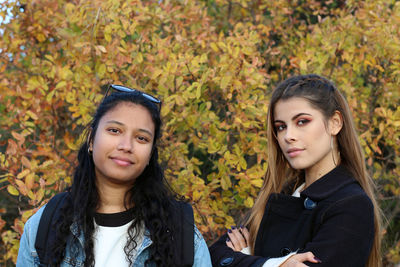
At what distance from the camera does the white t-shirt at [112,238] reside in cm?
194

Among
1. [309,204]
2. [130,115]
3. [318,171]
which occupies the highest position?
[130,115]

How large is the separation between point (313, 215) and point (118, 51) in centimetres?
171

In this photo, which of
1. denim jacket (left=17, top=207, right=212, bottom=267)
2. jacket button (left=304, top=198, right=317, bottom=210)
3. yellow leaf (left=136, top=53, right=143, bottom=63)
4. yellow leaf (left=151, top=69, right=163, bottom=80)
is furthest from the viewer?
yellow leaf (left=136, top=53, right=143, bottom=63)

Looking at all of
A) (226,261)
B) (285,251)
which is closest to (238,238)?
(226,261)

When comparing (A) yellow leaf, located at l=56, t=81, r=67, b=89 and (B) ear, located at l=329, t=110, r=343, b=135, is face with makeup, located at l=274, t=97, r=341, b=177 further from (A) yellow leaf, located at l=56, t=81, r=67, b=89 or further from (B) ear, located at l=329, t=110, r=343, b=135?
(A) yellow leaf, located at l=56, t=81, r=67, b=89

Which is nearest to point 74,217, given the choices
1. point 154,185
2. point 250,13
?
point 154,185

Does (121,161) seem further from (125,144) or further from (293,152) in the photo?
(293,152)

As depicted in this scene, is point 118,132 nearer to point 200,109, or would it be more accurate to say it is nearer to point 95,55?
point 200,109

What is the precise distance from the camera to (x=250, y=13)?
15.3ft

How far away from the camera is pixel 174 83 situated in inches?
127

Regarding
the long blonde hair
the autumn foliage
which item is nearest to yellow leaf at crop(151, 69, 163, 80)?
the autumn foliage

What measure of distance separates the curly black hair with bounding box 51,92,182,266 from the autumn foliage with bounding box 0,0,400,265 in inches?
25.9

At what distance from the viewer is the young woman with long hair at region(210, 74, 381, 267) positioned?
188cm

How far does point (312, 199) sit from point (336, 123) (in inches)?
14.8
